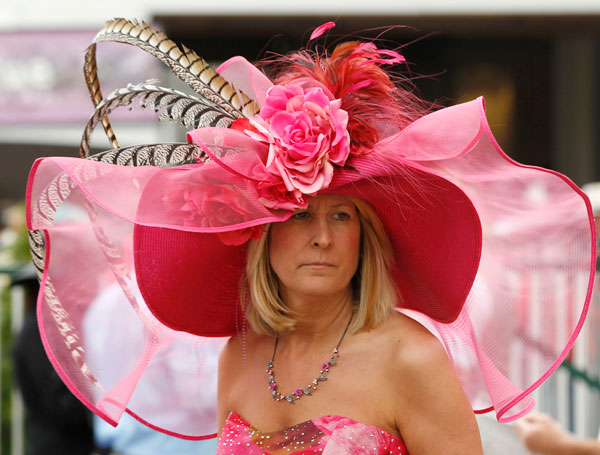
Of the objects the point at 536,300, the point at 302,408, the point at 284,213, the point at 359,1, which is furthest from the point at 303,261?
the point at 359,1

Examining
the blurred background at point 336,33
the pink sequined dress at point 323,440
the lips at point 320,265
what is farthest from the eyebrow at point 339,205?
the blurred background at point 336,33

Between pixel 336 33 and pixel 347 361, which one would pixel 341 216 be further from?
pixel 336 33

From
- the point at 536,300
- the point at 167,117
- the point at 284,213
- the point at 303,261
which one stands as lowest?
the point at 536,300

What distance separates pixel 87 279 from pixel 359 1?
5806 millimetres

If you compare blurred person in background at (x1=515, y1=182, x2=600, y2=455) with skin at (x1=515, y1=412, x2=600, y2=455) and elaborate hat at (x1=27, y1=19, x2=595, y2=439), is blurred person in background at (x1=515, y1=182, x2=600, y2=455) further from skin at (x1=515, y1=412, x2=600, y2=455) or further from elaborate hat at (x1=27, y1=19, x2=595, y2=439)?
elaborate hat at (x1=27, y1=19, x2=595, y2=439)

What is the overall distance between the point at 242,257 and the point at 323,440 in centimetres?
57

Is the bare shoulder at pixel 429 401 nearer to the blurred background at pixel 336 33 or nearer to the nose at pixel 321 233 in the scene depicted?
the nose at pixel 321 233

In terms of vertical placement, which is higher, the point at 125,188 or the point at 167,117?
the point at 167,117

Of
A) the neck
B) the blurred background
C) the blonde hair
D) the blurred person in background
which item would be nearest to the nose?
the blonde hair

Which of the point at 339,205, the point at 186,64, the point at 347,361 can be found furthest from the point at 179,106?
the point at 347,361

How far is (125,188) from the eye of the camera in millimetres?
2006

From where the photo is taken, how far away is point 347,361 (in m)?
2.14

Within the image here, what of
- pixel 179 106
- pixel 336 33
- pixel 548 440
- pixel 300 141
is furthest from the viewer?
pixel 336 33

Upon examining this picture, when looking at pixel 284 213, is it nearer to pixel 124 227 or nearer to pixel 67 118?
pixel 124 227
